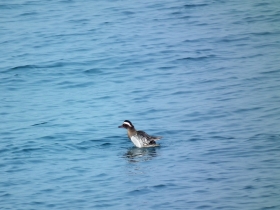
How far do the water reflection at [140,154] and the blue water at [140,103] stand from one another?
5cm

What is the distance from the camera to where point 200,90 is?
24.0 metres

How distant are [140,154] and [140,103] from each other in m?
4.48

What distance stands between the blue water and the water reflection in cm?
5

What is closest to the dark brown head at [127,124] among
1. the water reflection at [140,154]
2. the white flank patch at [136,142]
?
the white flank patch at [136,142]

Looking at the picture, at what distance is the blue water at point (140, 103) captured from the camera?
646 inches

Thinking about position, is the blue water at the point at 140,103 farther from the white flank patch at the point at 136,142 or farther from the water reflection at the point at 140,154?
the white flank patch at the point at 136,142

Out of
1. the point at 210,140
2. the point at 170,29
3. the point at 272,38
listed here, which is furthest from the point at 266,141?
the point at 170,29

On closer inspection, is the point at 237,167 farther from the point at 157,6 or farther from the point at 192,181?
the point at 157,6

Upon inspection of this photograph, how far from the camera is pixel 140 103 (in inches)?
923

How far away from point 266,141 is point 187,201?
4.19 meters

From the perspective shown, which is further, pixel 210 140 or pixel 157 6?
pixel 157 6

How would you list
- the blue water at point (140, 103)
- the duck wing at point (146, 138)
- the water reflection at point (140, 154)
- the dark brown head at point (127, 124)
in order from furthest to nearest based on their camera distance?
the dark brown head at point (127, 124) < the duck wing at point (146, 138) < the water reflection at point (140, 154) < the blue water at point (140, 103)

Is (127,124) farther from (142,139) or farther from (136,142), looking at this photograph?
(142,139)

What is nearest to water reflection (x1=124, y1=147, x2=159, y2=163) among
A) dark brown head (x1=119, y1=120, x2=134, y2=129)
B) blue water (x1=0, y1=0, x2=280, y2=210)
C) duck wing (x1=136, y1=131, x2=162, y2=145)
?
blue water (x1=0, y1=0, x2=280, y2=210)
